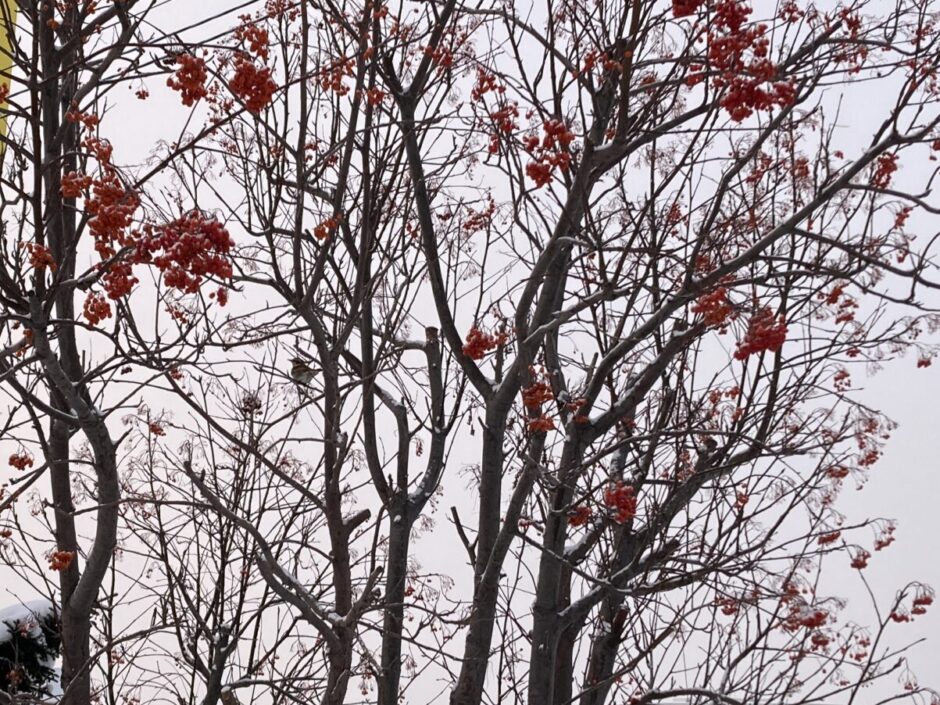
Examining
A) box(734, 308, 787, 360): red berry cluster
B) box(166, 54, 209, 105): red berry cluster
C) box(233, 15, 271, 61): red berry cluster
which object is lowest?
box(734, 308, 787, 360): red berry cluster

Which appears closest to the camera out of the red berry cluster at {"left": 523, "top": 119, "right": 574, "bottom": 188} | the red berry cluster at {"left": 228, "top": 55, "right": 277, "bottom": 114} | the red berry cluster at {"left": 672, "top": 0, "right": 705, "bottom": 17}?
the red berry cluster at {"left": 672, "top": 0, "right": 705, "bottom": 17}

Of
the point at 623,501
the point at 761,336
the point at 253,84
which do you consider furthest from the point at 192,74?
the point at 623,501

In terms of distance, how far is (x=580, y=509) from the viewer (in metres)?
4.00

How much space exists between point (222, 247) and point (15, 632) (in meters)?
4.09

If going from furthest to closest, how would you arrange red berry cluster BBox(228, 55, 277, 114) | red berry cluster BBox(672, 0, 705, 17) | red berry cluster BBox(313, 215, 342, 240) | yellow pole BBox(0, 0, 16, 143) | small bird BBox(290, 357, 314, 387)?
small bird BBox(290, 357, 314, 387), yellow pole BBox(0, 0, 16, 143), red berry cluster BBox(313, 215, 342, 240), red berry cluster BBox(228, 55, 277, 114), red berry cluster BBox(672, 0, 705, 17)

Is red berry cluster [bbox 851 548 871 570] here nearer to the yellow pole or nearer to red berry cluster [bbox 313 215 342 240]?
red berry cluster [bbox 313 215 342 240]

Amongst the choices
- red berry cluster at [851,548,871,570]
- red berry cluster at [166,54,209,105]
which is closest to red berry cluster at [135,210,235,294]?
red berry cluster at [166,54,209,105]

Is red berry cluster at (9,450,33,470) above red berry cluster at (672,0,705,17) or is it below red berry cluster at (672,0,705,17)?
below

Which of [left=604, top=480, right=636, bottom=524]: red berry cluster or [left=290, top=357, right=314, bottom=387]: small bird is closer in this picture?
[left=604, top=480, right=636, bottom=524]: red berry cluster

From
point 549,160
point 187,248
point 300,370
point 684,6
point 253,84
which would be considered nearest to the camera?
point 187,248

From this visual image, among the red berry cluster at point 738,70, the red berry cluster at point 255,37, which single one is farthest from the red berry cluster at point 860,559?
the red berry cluster at point 255,37

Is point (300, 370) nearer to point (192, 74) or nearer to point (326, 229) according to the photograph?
point (326, 229)

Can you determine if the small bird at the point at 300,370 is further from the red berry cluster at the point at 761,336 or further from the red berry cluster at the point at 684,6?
the red berry cluster at the point at 684,6

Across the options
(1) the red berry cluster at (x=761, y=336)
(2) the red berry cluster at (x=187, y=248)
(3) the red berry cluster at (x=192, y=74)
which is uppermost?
(3) the red berry cluster at (x=192, y=74)
